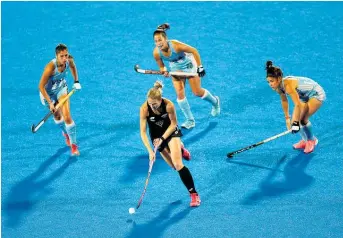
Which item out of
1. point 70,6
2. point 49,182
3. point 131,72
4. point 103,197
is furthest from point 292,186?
point 70,6

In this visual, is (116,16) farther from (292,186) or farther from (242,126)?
(292,186)

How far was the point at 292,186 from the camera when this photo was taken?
9172mm

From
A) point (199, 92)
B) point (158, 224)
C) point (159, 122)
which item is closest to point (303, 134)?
point (199, 92)

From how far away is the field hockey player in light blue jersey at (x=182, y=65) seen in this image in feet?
33.0

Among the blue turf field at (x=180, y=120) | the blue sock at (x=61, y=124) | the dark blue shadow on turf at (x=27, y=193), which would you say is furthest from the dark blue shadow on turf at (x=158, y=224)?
the blue sock at (x=61, y=124)

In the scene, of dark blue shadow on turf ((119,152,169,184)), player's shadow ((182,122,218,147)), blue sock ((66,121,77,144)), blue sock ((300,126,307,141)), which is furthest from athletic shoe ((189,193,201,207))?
blue sock ((66,121,77,144))

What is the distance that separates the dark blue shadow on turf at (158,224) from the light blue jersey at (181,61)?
2208mm

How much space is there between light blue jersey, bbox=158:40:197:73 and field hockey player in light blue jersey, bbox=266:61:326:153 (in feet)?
4.76

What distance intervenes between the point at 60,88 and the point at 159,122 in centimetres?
174

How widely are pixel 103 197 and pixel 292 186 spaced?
2238mm

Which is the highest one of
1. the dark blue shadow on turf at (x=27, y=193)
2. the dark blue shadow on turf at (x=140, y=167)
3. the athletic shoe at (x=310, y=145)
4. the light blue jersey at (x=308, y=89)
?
the light blue jersey at (x=308, y=89)

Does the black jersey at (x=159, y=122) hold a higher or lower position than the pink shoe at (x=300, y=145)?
higher

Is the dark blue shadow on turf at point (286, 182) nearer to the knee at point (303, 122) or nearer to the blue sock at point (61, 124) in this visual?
the knee at point (303, 122)

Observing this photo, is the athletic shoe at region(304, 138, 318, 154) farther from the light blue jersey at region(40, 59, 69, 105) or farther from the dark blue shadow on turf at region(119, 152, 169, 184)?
the light blue jersey at region(40, 59, 69, 105)
